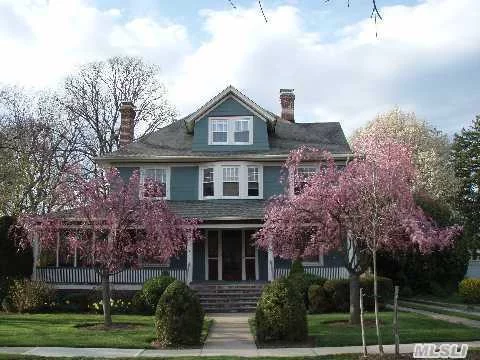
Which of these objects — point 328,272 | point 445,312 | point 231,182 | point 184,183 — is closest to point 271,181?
point 231,182

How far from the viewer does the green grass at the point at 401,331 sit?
12.5m

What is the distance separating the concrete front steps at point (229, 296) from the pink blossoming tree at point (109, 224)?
17.2 ft

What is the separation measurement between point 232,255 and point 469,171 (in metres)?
18.3

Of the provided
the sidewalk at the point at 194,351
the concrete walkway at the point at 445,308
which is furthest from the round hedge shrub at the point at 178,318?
the concrete walkway at the point at 445,308

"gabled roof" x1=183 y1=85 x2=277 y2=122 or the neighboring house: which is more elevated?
"gabled roof" x1=183 y1=85 x2=277 y2=122

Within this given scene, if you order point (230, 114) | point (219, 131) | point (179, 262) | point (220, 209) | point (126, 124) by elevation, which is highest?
point (126, 124)

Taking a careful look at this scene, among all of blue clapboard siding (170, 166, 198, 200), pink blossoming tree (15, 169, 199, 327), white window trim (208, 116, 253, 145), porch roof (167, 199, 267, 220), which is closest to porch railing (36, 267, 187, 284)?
porch roof (167, 199, 267, 220)

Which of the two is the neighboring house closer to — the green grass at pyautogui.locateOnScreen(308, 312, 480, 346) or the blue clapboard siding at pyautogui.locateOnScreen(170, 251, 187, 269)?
the blue clapboard siding at pyautogui.locateOnScreen(170, 251, 187, 269)

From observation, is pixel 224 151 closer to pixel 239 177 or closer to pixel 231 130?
pixel 231 130

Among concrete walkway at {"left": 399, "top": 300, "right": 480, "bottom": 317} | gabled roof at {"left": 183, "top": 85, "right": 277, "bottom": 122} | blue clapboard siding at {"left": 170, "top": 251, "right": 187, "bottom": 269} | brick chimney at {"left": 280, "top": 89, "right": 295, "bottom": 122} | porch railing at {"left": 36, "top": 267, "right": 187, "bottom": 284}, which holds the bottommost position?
concrete walkway at {"left": 399, "top": 300, "right": 480, "bottom": 317}

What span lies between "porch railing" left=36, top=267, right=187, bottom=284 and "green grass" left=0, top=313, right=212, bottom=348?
13.1 ft

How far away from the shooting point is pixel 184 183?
2538cm

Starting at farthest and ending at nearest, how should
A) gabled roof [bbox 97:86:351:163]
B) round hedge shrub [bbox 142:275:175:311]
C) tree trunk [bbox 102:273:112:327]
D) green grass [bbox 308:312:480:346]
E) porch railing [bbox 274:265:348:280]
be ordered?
gabled roof [bbox 97:86:351:163] → porch railing [bbox 274:265:348:280] → round hedge shrub [bbox 142:275:175:311] → tree trunk [bbox 102:273:112:327] → green grass [bbox 308:312:480:346]

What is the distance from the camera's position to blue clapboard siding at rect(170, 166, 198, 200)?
25.2m
